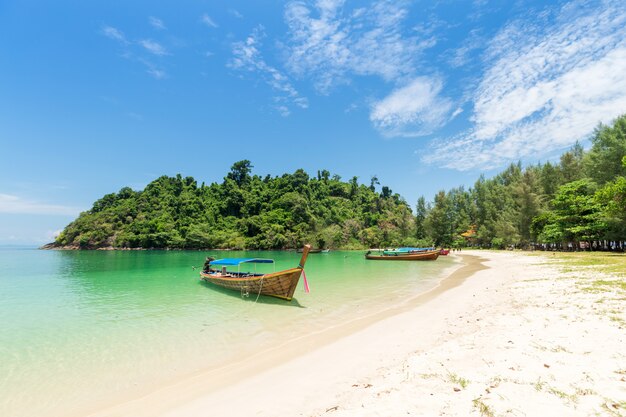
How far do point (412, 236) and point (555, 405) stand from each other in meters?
81.6

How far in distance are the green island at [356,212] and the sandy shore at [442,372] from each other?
28.1 metres

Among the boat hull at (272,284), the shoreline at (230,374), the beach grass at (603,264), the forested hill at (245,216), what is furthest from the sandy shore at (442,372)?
the forested hill at (245,216)

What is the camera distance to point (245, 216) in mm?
108750

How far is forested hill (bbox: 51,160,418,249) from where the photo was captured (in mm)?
94000

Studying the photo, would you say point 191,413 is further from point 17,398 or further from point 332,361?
point 17,398

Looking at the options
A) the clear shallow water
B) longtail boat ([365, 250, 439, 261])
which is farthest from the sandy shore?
longtail boat ([365, 250, 439, 261])

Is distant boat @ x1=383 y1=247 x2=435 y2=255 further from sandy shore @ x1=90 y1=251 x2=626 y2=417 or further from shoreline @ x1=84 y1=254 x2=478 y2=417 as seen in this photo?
shoreline @ x1=84 y1=254 x2=478 y2=417

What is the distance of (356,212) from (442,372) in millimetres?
107159

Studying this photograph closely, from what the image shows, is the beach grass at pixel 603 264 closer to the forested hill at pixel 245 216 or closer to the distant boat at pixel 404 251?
the distant boat at pixel 404 251

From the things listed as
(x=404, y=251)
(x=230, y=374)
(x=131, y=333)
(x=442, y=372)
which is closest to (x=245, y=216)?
(x=404, y=251)

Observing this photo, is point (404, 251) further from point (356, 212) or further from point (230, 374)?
point (356, 212)

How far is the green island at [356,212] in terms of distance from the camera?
123 ft

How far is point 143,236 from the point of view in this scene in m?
97.9

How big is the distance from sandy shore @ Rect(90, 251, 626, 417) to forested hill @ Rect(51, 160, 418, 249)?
2867 inches
